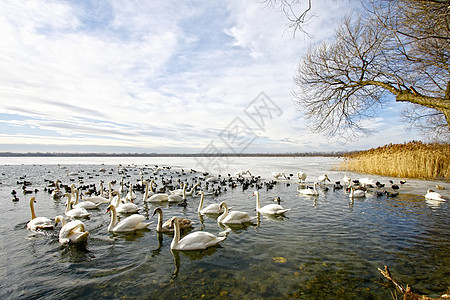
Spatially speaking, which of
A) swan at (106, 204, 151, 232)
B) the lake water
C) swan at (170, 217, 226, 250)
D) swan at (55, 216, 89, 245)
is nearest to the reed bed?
the lake water

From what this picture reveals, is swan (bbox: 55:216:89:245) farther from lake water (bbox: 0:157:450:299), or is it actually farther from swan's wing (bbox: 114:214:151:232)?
swan's wing (bbox: 114:214:151:232)

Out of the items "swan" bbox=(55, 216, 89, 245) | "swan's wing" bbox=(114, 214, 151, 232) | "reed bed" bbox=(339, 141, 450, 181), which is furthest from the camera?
"reed bed" bbox=(339, 141, 450, 181)

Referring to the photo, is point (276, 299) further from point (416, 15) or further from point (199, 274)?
point (416, 15)

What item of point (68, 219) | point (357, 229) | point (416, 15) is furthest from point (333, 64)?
point (68, 219)

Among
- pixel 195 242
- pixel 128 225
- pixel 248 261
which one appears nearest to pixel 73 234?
pixel 128 225

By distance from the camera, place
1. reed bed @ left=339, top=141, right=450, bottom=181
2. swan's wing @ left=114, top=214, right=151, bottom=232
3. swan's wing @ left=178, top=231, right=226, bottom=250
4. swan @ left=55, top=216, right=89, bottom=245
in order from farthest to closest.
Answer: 1. reed bed @ left=339, top=141, right=450, bottom=181
2. swan's wing @ left=114, top=214, right=151, bottom=232
3. swan @ left=55, top=216, right=89, bottom=245
4. swan's wing @ left=178, top=231, right=226, bottom=250

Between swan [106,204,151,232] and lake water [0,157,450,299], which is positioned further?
swan [106,204,151,232]

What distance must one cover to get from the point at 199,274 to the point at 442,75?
11.3m

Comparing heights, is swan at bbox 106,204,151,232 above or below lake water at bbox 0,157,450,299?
above

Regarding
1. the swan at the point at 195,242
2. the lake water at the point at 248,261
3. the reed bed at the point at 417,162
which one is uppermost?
the reed bed at the point at 417,162

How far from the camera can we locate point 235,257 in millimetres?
5895

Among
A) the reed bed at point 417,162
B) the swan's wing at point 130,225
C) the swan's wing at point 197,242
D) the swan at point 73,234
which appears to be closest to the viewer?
the swan's wing at point 197,242

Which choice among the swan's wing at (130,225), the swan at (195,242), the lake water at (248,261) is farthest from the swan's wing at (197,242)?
the swan's wing at (130,225)

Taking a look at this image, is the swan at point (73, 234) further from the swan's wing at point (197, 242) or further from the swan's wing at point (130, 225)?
the swan's wing at point (197, 242)
